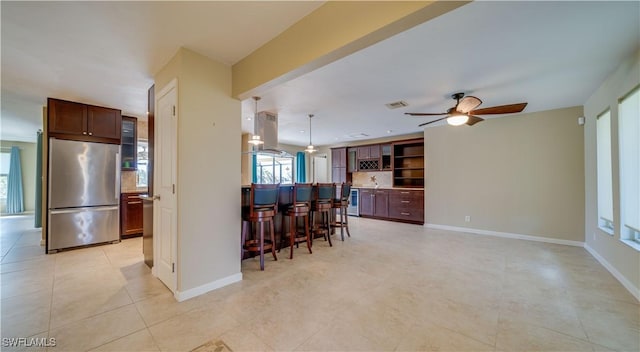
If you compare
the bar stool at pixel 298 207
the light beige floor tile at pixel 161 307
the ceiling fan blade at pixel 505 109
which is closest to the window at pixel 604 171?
the ceiling fan blade at pixel 505 109

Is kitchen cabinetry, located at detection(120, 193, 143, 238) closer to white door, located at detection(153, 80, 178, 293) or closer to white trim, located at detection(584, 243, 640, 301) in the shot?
white door, located at detection(153, 80, 178, 293)

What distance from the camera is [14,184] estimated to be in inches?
292

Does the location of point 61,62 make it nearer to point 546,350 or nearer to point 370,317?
point 370,317

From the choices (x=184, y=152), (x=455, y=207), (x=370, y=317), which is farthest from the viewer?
(x=455, y=207)

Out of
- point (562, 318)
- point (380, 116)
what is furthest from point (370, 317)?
point (380, 116)

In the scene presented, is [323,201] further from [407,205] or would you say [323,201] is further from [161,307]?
[407,205]

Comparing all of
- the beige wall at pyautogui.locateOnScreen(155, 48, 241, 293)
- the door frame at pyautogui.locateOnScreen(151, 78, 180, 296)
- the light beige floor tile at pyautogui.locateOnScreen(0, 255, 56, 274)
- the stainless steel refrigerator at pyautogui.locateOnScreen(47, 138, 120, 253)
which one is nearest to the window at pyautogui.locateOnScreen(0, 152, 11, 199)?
the stainless steel refrigerator at pyautogui.locateOnScreen(47, 138, 120, 253)

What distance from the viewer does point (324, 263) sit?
129 inches

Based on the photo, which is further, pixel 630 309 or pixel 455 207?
pixel 455 207

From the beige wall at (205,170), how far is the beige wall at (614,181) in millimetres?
4141

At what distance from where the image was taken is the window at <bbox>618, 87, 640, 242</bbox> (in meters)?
2.46

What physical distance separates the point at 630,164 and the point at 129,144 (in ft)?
24.7

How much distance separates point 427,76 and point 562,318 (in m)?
2.72

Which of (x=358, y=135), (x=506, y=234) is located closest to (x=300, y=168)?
(x=358, y=135)
